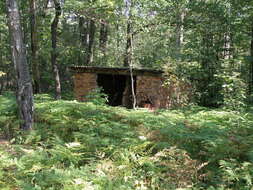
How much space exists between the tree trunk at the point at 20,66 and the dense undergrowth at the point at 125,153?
0.42 m

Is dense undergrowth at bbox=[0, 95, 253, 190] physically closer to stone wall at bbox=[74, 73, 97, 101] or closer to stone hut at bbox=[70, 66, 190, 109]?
stone hut at bbox=[70, 66, 190, 109]

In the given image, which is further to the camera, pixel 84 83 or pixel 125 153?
pixel 84 83

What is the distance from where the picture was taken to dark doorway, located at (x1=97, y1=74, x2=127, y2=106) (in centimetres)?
1577

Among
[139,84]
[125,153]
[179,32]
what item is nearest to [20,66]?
[125,153]

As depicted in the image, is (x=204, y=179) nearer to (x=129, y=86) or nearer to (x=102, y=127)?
(x=102, y=127)

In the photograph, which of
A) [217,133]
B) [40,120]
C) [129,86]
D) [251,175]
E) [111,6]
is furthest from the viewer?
[129,86]

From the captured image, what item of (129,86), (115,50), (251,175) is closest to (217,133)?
(251,175)

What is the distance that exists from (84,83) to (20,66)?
6879 mm

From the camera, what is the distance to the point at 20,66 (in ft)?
21.2

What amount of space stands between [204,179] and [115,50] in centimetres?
1497

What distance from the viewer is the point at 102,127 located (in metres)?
6.68

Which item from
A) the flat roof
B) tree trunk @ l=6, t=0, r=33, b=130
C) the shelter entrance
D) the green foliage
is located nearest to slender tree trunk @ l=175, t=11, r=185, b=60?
the flat roof

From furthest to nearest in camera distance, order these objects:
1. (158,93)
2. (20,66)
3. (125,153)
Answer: (158,93) → (20,66) → (125,153)

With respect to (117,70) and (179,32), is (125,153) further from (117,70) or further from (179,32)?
(179,32)
